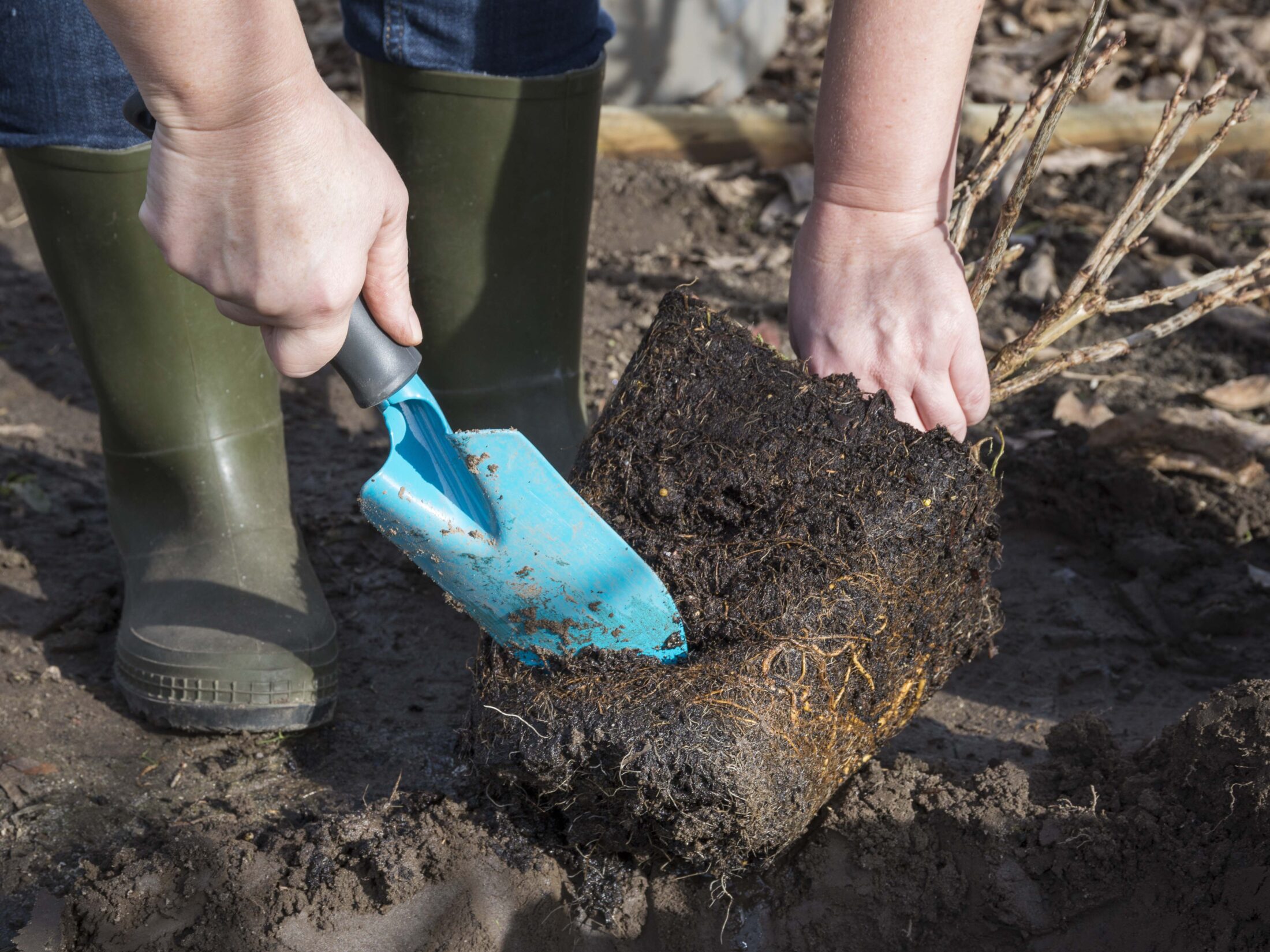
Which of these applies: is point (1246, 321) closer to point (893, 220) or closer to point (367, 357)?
point (893, 220)

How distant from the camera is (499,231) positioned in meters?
2.20

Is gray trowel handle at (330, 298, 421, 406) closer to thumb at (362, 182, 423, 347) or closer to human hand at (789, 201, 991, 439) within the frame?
thumb at (362, 182, 423, 347)

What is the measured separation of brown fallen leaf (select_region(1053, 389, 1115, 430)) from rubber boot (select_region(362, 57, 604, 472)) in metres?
1.24

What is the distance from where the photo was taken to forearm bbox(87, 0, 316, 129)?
1.14 meters

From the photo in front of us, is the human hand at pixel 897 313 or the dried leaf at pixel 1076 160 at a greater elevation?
the human hand at pixel 897 313

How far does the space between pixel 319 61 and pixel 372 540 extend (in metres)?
3.01

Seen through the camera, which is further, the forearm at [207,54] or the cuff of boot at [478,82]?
the cuff of boot at [478,82]

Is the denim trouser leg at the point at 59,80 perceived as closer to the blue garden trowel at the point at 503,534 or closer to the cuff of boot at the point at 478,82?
the blue garden trowel at the point at 503,534

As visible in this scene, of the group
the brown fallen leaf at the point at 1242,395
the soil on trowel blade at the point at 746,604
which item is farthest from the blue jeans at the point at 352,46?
the brown fallen leaf at the point at 1242,395

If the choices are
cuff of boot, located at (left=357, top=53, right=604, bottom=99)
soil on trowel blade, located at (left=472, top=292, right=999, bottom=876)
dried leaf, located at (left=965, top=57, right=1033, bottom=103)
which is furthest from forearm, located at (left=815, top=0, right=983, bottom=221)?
dried leaf, located at (left=965, top=57, right=1033, bottom=103)

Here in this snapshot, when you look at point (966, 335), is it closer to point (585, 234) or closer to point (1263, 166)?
point (585, 234)

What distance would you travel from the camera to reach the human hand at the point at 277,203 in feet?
3.99

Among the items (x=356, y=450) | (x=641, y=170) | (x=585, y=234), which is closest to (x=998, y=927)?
(x=585, y=234)

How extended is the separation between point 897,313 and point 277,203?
900 mm
